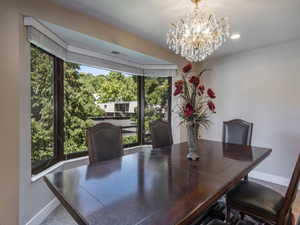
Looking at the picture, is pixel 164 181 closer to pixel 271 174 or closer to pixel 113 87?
pixel 113 87

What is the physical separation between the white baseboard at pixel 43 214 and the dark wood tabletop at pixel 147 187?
1047mm

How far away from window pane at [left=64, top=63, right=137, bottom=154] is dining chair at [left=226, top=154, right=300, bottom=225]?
2.30 meters

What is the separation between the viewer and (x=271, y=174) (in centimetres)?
309

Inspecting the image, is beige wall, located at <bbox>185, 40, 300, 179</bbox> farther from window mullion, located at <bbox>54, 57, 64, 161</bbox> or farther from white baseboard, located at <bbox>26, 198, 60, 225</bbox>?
white baseboard, located at <bbox>26, 198, 60, 225</bbox>

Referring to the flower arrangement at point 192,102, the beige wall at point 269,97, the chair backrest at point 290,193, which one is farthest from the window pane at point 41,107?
the beige wall at point 269,97

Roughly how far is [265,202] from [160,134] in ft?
4.66

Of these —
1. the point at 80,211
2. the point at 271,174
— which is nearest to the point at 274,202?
the point at 80,211

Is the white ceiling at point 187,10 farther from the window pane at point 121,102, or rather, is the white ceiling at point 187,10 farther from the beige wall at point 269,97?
the window pane at point 121,102

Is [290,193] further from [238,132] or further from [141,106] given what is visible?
[141,106]

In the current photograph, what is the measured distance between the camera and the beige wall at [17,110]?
60.0 inches

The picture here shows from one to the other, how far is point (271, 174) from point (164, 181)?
2.91 m

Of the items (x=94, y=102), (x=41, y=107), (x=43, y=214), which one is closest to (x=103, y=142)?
(x=41, y=107)

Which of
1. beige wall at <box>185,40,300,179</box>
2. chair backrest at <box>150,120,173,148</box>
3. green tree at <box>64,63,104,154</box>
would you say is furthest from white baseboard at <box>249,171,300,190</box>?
green tree at <box>64,63,104,154</box>

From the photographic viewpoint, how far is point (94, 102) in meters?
2.98
